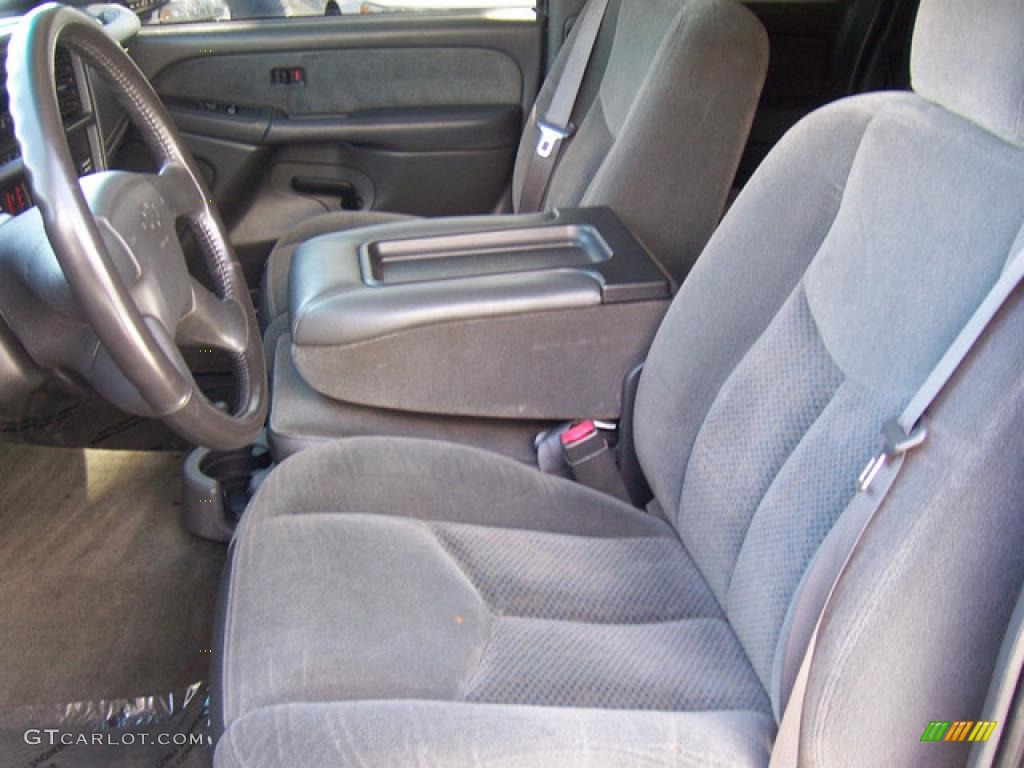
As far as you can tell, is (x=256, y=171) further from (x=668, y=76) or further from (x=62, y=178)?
(x=62, y=178)

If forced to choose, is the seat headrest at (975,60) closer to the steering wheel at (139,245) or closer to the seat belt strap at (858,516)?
the seat belt strap at (858,516)

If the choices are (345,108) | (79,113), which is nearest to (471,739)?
(79,113)

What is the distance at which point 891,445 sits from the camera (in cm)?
90

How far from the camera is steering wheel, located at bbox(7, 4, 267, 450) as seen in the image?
1015 millimetres

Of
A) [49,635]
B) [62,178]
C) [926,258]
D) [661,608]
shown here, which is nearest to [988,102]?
[926,258]

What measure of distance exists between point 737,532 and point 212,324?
0.64 meters

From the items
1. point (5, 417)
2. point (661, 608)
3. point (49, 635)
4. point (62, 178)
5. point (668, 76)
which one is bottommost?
point (49, 635)

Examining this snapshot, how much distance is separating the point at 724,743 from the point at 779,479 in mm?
267

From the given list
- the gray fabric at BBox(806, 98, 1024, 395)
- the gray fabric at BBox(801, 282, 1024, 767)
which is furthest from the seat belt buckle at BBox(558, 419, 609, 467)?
the gray fabric at BBox(801, 282, 1024, 767)

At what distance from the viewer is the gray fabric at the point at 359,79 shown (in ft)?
8.11

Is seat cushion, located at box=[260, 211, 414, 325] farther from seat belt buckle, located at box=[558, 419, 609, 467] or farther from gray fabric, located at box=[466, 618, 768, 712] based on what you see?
gray fabric, located at box=[466, 618, 768, 712]

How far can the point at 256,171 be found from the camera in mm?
2523

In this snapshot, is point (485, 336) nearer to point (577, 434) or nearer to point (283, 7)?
point (577, 434)

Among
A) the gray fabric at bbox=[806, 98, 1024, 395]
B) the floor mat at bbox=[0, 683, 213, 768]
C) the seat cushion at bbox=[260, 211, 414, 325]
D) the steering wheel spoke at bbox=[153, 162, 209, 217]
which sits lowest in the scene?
the floor mat at bbox=[0, 683, 213, 768]
